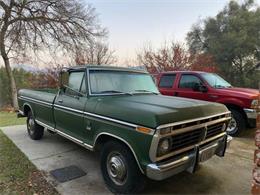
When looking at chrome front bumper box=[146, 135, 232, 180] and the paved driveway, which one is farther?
the paved driveway

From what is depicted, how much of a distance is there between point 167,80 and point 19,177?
531 cm

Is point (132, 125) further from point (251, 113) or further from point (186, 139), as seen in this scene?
point (251, 113)

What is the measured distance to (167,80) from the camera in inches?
293

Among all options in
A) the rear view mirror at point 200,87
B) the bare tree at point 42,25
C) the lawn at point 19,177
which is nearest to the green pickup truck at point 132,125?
the lawn at point 19,177

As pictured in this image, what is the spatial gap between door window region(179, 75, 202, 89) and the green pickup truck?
105 inches

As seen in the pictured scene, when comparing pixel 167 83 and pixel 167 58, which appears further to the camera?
pixel 167 58

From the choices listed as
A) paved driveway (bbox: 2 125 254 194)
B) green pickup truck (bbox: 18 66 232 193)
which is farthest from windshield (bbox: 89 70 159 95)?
paved driveway (bbox: 2 125 254 194)

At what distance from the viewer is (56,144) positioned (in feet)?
17.5

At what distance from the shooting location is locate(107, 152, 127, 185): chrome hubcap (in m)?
2.97

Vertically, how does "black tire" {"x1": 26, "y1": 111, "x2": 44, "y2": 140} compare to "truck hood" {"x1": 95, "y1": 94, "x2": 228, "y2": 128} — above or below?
below

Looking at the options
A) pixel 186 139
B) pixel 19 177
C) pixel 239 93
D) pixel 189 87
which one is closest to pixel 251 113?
pixel 239 93

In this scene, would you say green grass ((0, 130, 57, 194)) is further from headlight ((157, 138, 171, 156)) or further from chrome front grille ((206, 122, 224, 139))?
chrome front grille ((206, 122, 224, 139))

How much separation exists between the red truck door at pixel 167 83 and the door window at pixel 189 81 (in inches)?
12.8

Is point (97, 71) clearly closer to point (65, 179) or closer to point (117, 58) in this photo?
point (65, 179)
